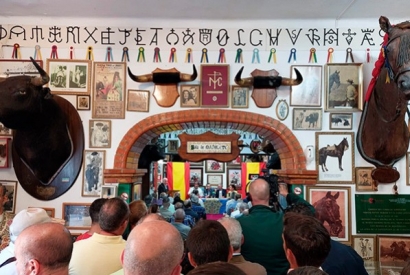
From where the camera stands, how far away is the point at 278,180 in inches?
199

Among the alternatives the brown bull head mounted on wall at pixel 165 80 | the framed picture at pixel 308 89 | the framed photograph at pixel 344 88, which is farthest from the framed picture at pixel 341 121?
the brown bull head mounted on wall at pixel 165 80

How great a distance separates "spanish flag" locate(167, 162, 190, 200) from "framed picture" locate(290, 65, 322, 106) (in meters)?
9.19

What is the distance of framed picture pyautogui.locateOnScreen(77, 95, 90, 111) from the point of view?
4.76 meters

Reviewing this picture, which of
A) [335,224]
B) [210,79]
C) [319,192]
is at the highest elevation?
[210,79]

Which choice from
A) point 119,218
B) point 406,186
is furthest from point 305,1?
point 119,218

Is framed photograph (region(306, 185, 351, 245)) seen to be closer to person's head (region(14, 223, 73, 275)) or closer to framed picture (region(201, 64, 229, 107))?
framed picture (region(201, 64, 229, 107))

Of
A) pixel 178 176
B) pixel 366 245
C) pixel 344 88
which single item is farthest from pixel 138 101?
pixel 178 176

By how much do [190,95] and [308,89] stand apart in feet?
4.90

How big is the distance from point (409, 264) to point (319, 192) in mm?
3425

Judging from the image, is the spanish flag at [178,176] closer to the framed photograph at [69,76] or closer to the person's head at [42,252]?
the framed photograph at [69,76]

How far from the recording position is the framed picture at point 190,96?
4773mm

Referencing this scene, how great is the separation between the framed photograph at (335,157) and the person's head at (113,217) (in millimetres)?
2871

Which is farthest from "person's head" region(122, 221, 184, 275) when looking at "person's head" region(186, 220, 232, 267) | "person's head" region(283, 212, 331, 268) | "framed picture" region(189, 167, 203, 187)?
"framed picture" region(189, 167, 203, 187)

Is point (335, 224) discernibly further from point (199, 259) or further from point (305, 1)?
point (199, 259)
